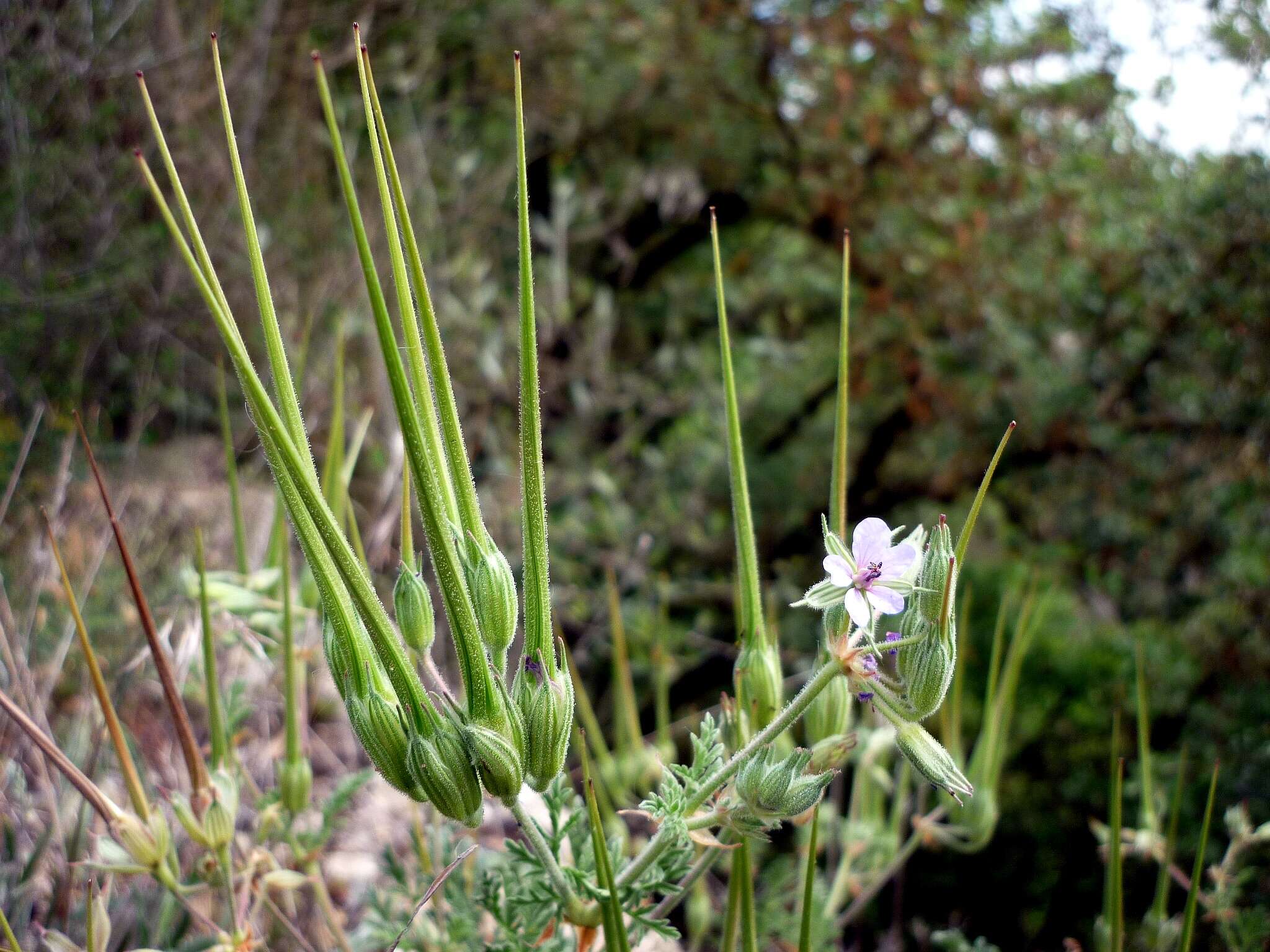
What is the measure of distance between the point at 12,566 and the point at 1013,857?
195cm

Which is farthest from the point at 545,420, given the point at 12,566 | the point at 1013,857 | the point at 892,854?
the point at 892,854

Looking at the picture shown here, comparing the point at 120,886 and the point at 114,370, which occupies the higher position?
the point at 114,370

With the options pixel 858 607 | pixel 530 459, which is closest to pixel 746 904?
pixel 858 607

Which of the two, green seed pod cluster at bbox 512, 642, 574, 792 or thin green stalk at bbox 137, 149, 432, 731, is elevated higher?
thin green stalk at bbox 137, 149, 432, 731

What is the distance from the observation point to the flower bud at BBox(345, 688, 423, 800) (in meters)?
0.49

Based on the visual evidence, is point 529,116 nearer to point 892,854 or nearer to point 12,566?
point 12,566

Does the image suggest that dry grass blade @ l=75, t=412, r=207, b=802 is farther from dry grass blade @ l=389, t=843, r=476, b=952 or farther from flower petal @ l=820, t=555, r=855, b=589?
flower petal @ l=820, t=555, r=855, b=589

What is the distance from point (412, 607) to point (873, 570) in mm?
280

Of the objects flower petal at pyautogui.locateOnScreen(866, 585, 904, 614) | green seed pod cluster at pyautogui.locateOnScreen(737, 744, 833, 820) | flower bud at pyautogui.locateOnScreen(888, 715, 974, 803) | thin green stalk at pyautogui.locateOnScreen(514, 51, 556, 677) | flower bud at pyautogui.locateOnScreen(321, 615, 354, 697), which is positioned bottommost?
green seed pod cluster at pyautogui.locateOnScreen(737, 744, 833, 820)

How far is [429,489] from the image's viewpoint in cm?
45

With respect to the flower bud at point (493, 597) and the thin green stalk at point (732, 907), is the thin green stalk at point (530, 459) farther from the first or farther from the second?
the thin green stalk at point (732, 907)

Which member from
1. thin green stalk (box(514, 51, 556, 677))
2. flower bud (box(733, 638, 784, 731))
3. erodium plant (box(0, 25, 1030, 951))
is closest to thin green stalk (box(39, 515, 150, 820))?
erodium plant (box(0, 25, 1030, 951))

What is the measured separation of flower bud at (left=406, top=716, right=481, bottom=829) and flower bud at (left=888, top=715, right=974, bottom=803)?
240 mm

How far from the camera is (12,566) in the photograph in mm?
1643
